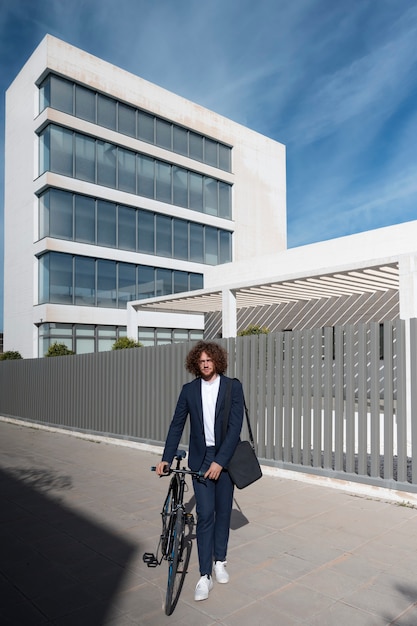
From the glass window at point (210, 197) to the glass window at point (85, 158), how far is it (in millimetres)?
8184

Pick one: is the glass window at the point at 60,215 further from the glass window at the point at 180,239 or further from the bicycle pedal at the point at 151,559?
the bicycle pedal at the point at 151,559

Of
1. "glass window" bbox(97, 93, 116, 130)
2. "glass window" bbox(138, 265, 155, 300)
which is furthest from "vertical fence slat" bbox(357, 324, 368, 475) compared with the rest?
"glass window" bbox(97, 93, 116, 130)

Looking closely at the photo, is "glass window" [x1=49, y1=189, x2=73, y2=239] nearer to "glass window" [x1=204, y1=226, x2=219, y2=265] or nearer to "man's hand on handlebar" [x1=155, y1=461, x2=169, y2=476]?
"glass window" [x1=204, y1=226, x2=219, y2=265]

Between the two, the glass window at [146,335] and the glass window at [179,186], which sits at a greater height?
the glass window at [179,186]

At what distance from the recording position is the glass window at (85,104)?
27609 mm

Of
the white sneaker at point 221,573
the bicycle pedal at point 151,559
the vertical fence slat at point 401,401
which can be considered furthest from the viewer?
the vertical fence slat at point 401,401

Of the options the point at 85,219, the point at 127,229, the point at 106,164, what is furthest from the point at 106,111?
the point at 127,229

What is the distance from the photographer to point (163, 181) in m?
31.3

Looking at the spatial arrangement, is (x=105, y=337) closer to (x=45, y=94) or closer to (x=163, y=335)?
(x=163, y=335)

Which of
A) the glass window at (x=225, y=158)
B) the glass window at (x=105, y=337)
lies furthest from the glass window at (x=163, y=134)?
the glass window at (x=105, y=337)

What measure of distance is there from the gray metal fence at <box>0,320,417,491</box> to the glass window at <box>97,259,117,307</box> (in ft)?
55.3

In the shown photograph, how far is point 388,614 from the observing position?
3404 millimetres

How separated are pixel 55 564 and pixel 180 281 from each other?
90.9ft

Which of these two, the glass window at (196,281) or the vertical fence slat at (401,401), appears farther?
the glass window at (196,281)
